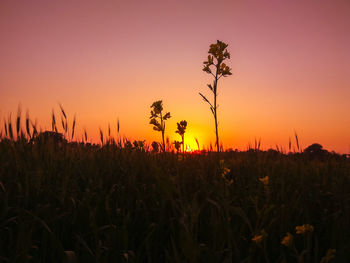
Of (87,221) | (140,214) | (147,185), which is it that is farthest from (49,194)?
(147,185)

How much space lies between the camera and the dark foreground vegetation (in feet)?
4.69

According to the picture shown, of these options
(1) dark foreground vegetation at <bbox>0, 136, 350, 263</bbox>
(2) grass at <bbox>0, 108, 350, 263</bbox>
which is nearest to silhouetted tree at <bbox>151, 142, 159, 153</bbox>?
(2) grass at <bbox>0, 108, 350, 263</bbox>

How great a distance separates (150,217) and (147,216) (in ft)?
0.37

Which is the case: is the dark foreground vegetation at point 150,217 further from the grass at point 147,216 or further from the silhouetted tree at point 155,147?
the silhouetted tree at point 155,147

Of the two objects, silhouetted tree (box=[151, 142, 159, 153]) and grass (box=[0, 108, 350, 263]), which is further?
silhouetted tree (box=[151, 142, 159, 153])

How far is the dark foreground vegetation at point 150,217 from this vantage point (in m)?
1.43

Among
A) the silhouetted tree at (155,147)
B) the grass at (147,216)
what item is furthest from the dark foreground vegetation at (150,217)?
the silhouetted tree at (155,147)

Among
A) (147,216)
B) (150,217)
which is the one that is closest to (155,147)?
(150,217)

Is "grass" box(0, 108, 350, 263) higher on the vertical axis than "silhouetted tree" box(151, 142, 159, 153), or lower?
lower

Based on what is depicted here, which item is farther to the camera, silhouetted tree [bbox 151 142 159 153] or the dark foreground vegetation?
silhouetted tree [bbox 151 142 159 153]

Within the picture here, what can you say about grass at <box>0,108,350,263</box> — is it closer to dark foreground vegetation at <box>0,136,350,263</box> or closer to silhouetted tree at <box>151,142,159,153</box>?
dark foreground vegetation at <box>0,136,350,263</box>

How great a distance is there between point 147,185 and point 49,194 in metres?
0.80

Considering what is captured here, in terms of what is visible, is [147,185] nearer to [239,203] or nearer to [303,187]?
[239,203]

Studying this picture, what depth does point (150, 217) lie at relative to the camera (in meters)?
2.05
